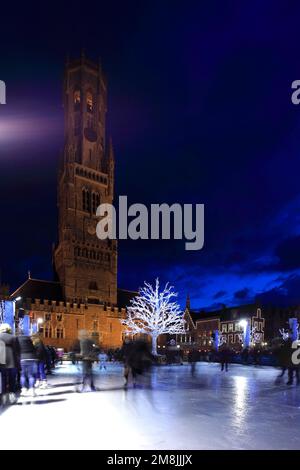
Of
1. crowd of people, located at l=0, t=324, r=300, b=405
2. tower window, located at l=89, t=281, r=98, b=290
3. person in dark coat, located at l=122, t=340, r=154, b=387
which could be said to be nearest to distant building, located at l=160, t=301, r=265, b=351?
tower window, located at l=89, t=281, r=98, b=290

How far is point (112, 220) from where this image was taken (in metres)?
77.2

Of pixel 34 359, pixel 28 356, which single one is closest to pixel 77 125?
pixel 34 359

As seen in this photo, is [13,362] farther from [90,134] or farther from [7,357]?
[90,134]

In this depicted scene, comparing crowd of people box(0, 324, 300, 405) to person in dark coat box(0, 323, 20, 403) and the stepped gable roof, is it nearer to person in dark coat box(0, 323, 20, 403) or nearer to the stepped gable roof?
person in dark coat box(0, 323, 20, 403)

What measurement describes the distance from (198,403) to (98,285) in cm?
5968

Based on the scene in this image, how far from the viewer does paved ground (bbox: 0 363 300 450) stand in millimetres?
5582

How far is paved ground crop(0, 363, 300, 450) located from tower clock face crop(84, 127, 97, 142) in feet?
224

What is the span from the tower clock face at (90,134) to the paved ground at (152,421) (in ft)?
224

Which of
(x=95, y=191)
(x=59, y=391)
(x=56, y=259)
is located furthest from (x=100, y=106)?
(x=59, y=391)

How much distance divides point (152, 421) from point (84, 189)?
66522 mm

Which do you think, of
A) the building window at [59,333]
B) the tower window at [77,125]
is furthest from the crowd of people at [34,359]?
the tower window at [77,125]

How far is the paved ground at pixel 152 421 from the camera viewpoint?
5582 millimetres

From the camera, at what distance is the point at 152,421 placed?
710cm
